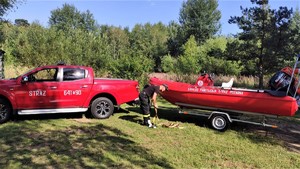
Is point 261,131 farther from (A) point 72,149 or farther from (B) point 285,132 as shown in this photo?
(A) point 72,149

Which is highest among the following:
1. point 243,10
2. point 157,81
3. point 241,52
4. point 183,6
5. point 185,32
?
point 183,6

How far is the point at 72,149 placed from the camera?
6105mm

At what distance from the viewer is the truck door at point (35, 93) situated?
822cm

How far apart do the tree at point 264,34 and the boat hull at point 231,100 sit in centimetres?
934

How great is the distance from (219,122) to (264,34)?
36.1 ft

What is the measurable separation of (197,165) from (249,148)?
1.93 m

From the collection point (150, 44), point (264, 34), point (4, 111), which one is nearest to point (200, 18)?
point (150, 44)

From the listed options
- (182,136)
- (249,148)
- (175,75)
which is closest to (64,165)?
(182,136)

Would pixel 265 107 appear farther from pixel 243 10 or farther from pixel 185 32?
pixel 185 32

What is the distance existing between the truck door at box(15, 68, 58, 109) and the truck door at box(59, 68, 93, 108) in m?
0.28

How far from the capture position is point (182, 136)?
743 centimetres

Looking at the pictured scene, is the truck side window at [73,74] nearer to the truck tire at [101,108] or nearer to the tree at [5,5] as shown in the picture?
the truck tire at [101,108]

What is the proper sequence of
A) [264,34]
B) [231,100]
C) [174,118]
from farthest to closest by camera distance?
[264,34] < [174,118] < [231,100]

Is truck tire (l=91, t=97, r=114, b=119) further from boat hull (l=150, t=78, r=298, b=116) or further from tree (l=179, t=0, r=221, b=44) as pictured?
tree (l=179, t=0, r=221, b=44)
